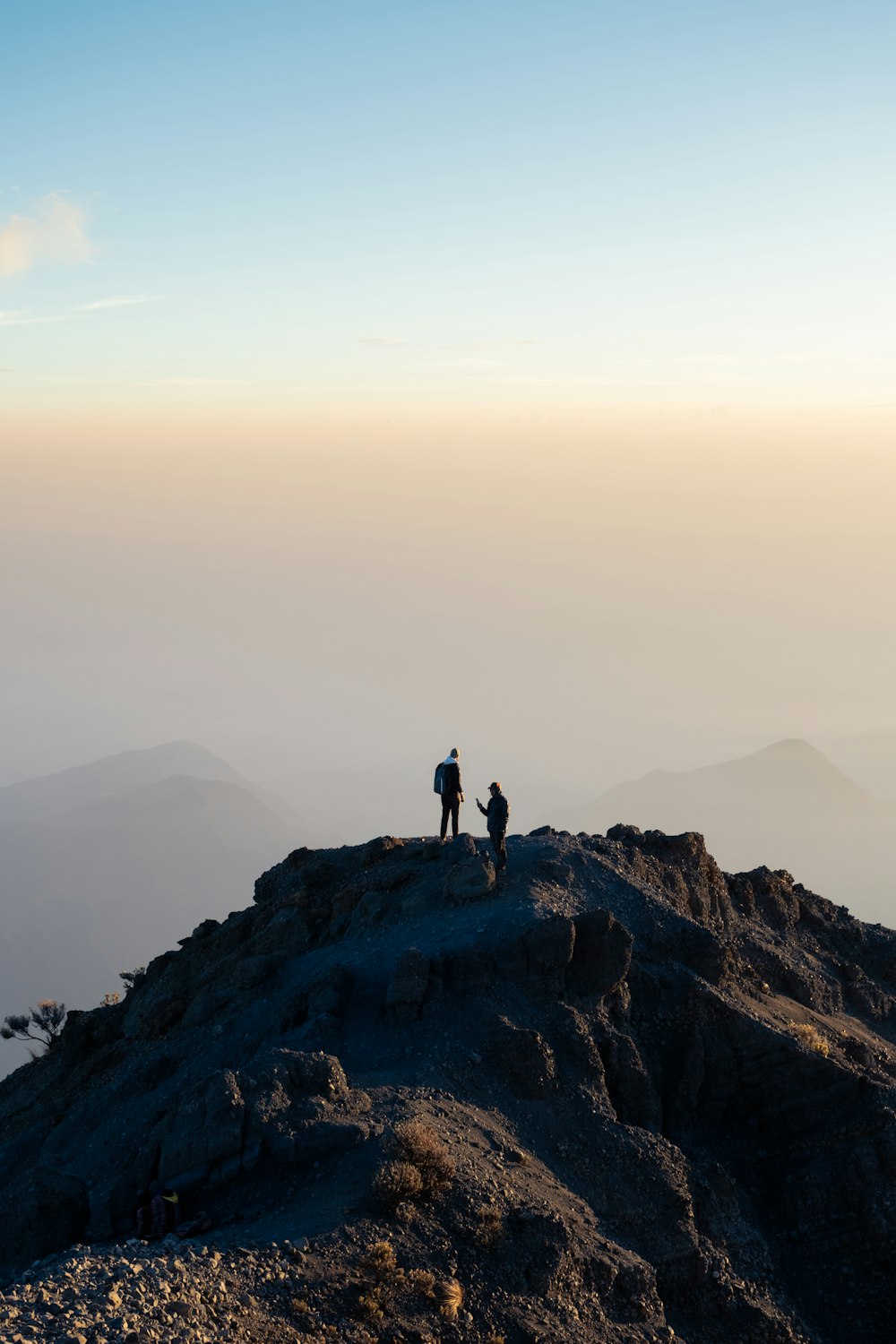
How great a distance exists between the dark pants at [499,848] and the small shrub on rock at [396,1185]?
11.0 metres

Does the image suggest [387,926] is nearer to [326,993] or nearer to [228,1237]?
[326,993]

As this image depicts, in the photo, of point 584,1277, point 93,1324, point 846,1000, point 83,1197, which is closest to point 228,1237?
point 93,1324

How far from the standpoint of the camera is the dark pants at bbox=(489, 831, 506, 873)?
29250mm

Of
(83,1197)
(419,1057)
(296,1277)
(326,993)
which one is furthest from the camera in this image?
(326,993)

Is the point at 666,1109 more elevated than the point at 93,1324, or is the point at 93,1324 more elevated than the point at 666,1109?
the point at 93,1324

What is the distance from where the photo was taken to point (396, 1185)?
18.8 m

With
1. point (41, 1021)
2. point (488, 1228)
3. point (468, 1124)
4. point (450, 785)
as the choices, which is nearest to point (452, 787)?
point (450, 785)

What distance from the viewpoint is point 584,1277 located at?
19625 mm

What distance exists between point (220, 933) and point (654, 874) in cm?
1260

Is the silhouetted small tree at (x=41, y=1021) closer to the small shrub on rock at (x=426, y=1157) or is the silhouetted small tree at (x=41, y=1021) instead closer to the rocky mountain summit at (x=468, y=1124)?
the rocky mountain summit at (x=468, y=1124)

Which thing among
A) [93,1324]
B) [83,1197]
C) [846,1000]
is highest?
[93,1324]

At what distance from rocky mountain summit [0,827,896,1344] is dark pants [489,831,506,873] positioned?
0.74m

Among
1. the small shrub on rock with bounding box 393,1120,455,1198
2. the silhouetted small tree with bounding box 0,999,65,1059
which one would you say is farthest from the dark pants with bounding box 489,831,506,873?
the silhouetted small tree with bounding box 0,999,65,1059

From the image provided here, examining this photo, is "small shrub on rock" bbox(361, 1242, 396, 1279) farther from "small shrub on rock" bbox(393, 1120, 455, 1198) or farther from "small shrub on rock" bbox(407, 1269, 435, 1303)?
"small shrub on rock" bbox(393, 1120, 455, 1198)
